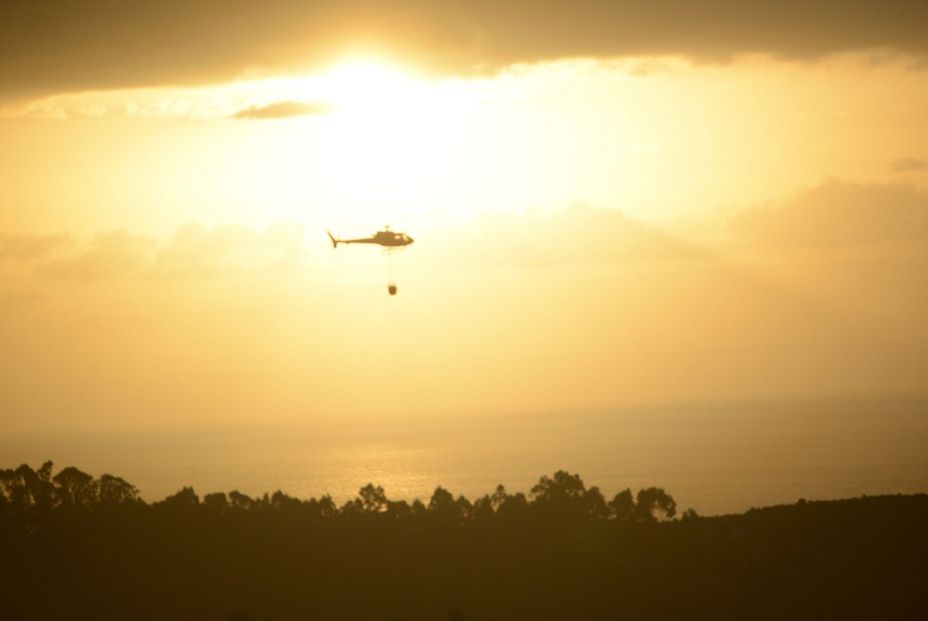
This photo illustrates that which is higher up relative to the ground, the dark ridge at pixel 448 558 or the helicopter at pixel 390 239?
the helicopter at pixel 390 239

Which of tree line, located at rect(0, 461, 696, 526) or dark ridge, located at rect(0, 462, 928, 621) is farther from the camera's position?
tree line, located at rect(0, 461, 696, 526)

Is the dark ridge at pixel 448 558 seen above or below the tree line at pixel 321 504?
below

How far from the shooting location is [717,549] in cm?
6500

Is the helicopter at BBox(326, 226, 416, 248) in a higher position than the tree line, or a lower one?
higher

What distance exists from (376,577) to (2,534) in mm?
21236

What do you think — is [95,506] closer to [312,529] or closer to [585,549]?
[312,529]

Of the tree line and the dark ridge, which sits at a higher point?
the tree line

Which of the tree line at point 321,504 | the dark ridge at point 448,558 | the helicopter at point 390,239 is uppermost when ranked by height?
the helicopter at point 390,239

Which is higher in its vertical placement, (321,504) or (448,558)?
(321,504)

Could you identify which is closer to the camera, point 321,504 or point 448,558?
point 448,558

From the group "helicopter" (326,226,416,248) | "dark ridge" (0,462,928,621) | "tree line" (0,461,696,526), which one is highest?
"helicopter" (326,226,416,248)

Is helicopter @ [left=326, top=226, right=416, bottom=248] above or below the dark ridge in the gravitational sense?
above

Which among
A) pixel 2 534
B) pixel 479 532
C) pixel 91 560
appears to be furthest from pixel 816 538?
pixel 2 534

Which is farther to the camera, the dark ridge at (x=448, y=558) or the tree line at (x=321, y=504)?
the tree line at (x=321, y=504)
